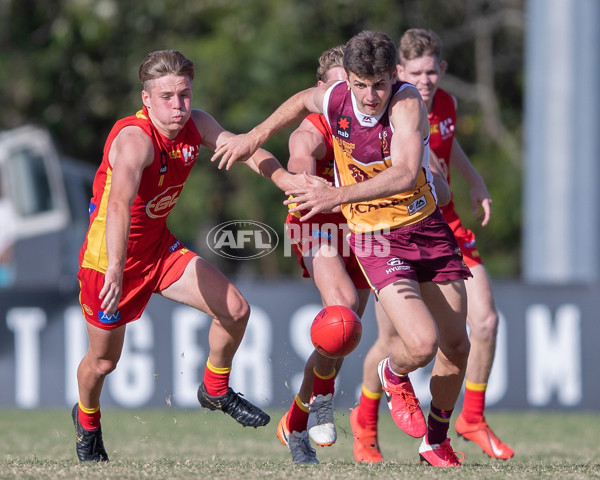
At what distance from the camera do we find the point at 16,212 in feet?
50.6

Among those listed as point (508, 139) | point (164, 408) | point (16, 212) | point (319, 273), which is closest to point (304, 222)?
point (319, 273)

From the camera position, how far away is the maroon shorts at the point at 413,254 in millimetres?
5430

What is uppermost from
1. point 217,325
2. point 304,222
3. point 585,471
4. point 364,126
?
point 364,126

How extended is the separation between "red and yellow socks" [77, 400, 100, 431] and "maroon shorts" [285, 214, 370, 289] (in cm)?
153

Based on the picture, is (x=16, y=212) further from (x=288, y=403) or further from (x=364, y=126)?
(x=364, y=126)

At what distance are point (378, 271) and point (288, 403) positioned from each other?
1.51 meters

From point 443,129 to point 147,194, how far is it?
7.17 feet

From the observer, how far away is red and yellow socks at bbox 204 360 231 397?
5988mm

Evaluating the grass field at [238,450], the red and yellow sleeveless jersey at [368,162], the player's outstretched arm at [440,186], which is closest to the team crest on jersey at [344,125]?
the red and yellow sleeveless jersey at [368,162]

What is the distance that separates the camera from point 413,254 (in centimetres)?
545

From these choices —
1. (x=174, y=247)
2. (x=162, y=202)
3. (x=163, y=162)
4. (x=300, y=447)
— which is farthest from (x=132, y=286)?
(x=300, y=447)

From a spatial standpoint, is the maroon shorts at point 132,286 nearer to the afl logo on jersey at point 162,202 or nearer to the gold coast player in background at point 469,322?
the afl logo on jersey at point 162,202

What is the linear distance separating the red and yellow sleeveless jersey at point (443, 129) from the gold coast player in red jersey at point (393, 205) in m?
1.18

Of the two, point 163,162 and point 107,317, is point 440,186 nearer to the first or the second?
point 163,162
